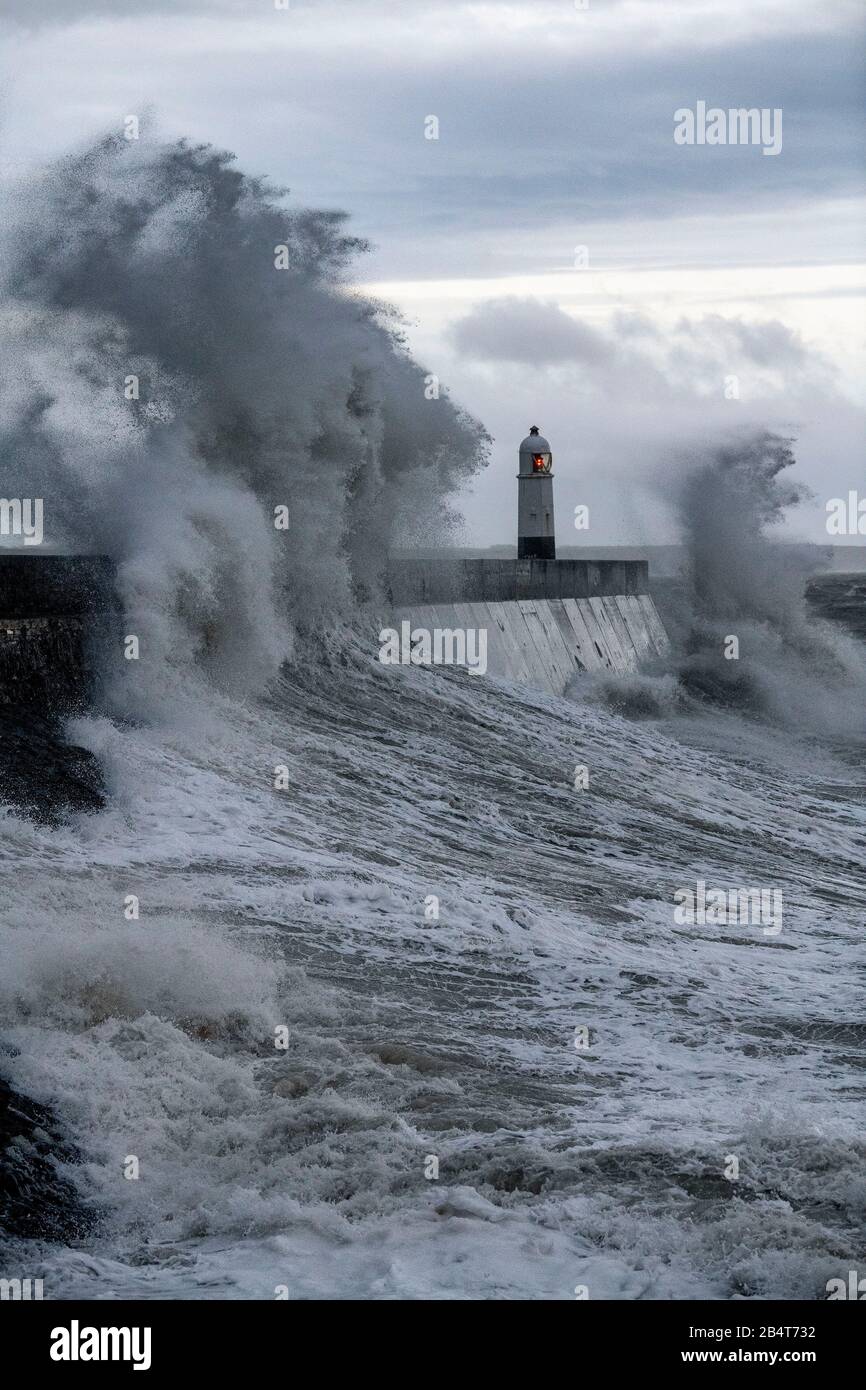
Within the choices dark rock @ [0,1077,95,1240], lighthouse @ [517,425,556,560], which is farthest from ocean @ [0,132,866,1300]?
Result: lighthouse @ [517,425,556,560]

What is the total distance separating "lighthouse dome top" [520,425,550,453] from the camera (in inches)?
903

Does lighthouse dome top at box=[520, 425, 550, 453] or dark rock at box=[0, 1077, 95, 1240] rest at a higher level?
lighthouse dome top at box=[520, 425, 550, 453]

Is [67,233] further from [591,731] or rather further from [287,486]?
[591,731]

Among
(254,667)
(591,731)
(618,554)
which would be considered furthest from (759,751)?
(618,554)

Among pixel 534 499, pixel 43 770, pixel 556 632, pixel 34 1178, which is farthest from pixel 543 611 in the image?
pixel 34 1178

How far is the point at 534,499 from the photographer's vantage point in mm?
22812

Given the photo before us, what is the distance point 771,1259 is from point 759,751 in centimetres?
1203

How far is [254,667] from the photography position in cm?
1120

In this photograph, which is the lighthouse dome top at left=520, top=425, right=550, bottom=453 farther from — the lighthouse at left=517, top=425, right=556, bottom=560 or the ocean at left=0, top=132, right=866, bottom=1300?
the ocean at left=0, top=132, right=866, bottom=1300

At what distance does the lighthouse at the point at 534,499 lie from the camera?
2277cm

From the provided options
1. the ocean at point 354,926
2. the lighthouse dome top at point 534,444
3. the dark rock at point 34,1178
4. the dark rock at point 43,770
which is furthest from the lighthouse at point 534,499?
the dark rock at point 34,1178

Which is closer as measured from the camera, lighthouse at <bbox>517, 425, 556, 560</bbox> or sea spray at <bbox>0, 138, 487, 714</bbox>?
sea spray at <bbox>0, 138, 487, 714</bbox>

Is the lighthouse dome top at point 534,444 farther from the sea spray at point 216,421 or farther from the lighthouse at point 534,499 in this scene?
the sea spray at point 216,421

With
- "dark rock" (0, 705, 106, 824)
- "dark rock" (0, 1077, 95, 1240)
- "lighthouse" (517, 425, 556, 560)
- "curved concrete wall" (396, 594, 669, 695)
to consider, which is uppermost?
"lighthouse" (517, 425, 556, 560)
